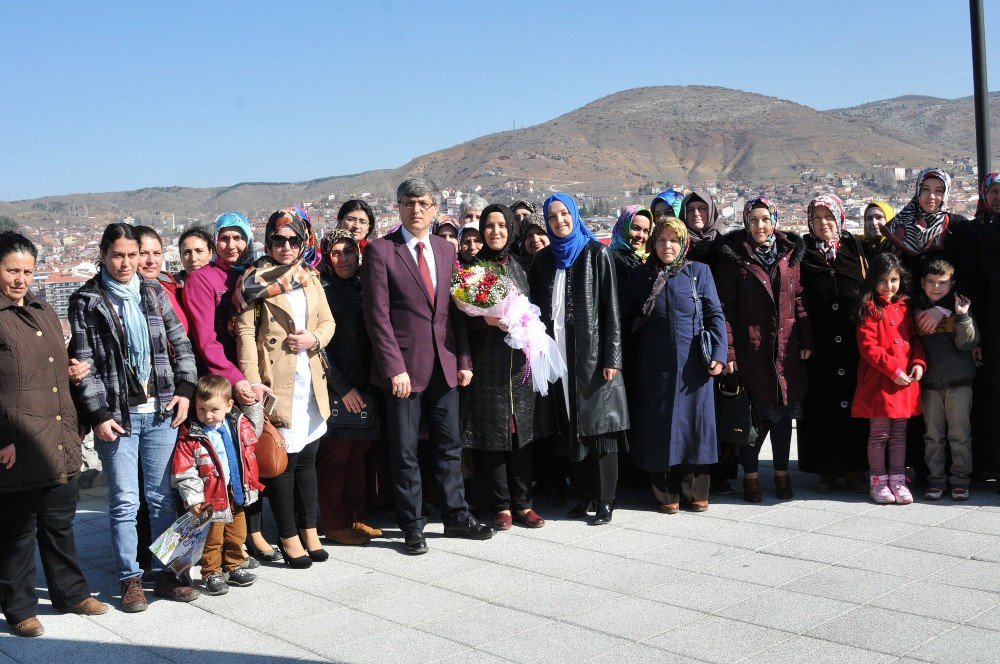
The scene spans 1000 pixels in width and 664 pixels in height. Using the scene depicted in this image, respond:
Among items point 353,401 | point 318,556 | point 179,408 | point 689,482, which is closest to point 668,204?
point 689,482

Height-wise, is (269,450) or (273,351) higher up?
(273,351)

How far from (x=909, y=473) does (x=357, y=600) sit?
4.24 metres

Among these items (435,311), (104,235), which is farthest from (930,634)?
(104,235)

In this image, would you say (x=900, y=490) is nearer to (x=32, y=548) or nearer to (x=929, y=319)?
(x=929, y=319)

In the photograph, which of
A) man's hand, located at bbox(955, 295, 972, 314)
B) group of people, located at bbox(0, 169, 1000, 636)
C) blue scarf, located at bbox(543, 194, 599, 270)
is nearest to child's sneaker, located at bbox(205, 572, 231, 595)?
group of people, located at bbox(0, 169, 1000, 636)

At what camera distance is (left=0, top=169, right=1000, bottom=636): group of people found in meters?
4.56

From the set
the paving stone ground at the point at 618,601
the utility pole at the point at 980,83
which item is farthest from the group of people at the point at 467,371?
the utility pole at the point at 980,83

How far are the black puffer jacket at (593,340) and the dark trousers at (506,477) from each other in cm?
36

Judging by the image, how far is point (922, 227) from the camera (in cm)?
617

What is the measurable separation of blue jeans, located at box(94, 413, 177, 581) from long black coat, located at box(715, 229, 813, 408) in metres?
3.47

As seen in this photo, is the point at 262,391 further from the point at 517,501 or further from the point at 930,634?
the point at 930,634

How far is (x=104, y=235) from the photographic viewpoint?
461 centimetres

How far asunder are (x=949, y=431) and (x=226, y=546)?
441 cm

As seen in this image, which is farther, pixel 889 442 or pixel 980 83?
pixel 980 83
